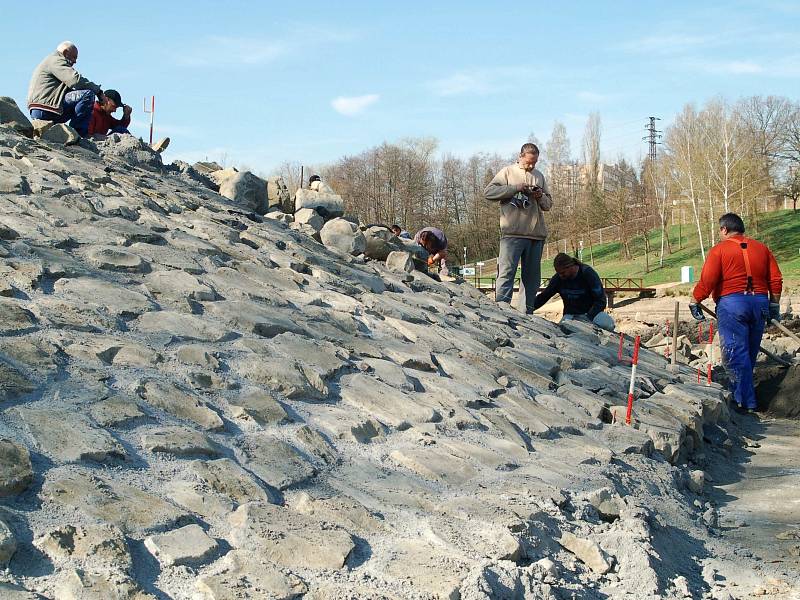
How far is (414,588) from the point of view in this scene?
9.05 ft

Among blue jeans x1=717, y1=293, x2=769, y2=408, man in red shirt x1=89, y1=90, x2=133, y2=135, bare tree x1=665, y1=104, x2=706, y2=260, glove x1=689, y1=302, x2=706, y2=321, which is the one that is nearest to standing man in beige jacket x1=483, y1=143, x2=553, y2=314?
glove x1=689, y1=302, x2=706, y2=321

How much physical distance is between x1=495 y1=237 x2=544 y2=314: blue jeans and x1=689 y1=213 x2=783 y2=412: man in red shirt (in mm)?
1616

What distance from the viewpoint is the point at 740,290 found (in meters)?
7.36

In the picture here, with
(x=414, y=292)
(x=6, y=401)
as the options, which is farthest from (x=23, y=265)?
(x=414, y=292)

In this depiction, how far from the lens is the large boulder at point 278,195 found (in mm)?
10047

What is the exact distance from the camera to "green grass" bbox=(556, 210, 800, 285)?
43.4 metres

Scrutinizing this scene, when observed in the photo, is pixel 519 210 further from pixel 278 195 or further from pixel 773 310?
pixel 278 195

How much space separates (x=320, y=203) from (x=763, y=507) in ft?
21.2

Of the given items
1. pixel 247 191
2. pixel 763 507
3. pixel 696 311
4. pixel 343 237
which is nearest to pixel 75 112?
pixel 247 191

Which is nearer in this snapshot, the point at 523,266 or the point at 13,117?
the point at 13,117

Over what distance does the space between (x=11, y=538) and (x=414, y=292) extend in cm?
512

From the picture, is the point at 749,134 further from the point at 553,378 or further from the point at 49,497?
the point at 49,497

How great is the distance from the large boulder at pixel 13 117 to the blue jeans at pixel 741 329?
6513 mm

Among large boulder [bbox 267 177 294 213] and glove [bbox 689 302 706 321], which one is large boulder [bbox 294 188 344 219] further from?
glove [bbox 689 302 706 321]
